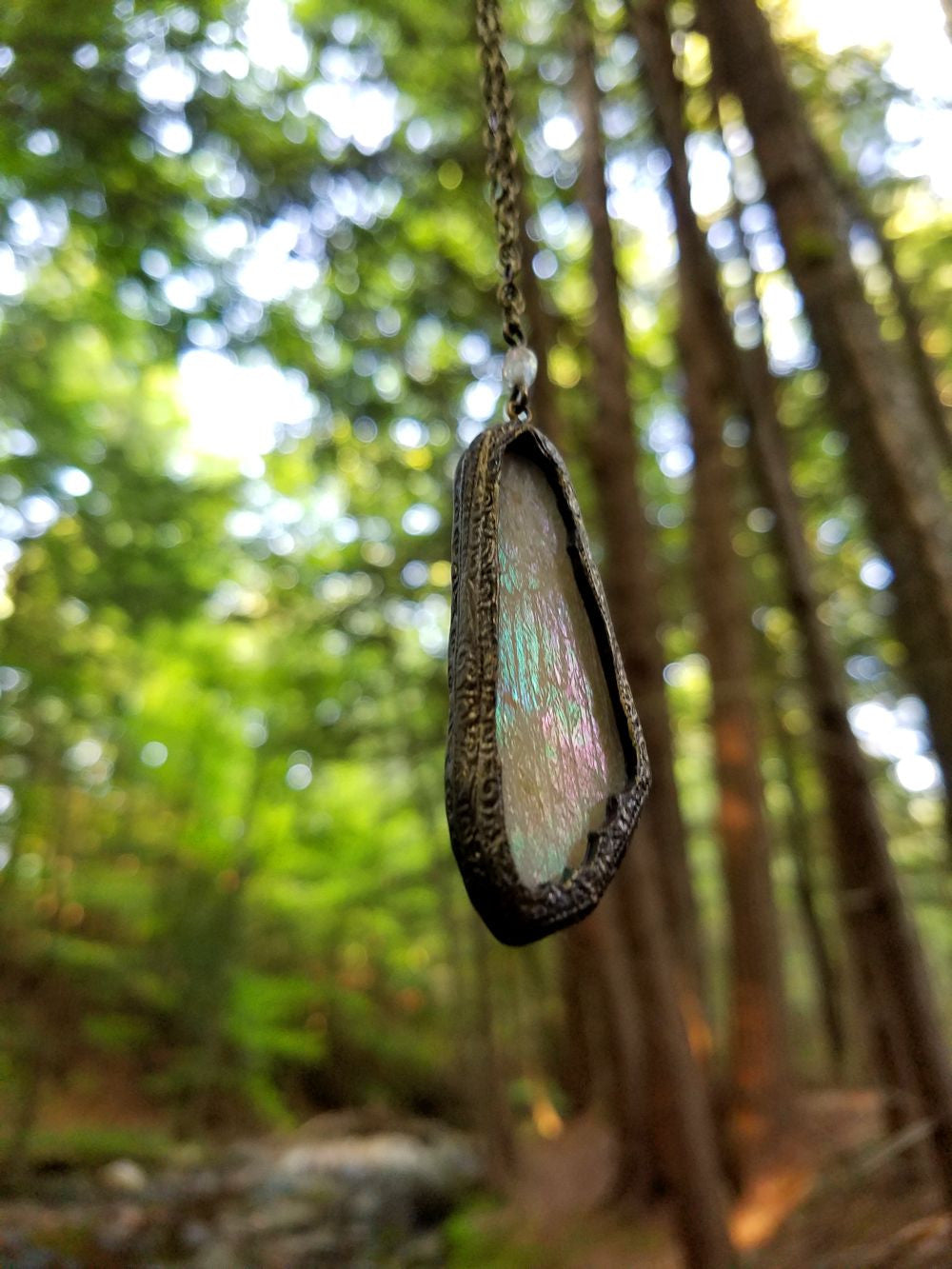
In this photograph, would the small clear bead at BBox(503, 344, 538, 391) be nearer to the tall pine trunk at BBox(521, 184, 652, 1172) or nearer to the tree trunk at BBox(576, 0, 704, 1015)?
the tall pine trunk at BBox(521, 184, 652, 1172)

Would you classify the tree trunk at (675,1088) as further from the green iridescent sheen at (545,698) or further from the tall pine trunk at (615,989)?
the green iridescent sheen at (545,698)

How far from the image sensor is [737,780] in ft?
25.4

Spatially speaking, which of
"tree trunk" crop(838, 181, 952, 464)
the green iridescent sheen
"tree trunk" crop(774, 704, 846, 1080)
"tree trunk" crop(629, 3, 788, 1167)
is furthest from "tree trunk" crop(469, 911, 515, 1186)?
the green iridescent sheen

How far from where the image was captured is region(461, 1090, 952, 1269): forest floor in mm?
3154

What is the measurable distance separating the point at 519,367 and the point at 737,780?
6540mm

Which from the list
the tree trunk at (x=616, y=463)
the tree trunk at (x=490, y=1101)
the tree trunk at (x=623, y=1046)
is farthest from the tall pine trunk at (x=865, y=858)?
the tree trunk at (x=490, y=1101)

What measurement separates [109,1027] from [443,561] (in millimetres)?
7712

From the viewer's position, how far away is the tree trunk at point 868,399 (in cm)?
366

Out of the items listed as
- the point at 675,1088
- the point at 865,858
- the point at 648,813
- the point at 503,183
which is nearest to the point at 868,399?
the point at 865,858

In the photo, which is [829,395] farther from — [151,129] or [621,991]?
[621,991]

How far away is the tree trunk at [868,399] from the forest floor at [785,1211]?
1.66 m

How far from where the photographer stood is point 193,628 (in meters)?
12.9

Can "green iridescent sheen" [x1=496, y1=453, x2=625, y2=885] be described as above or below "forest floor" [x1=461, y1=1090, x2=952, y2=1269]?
above

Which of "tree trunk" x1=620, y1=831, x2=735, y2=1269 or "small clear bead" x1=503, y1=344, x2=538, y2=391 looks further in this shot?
"tree trunk" x1=620, y1=831, x2=735, y2=1269
